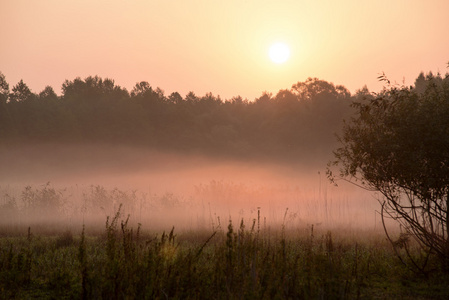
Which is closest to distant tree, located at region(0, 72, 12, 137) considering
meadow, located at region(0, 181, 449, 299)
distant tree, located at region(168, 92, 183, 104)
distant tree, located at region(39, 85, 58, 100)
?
distant tree, located at region(39, 85, 58, 100)

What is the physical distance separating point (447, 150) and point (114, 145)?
6343cm

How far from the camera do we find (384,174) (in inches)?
428

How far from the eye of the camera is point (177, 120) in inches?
2844

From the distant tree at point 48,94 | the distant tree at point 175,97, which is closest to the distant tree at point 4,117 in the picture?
the distant tree at point 48,94

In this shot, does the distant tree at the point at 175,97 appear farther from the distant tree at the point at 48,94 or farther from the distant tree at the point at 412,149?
the distant tree at the point at 412,149

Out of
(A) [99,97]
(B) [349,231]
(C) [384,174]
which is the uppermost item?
(A) [99,97]

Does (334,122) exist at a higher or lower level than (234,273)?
higher

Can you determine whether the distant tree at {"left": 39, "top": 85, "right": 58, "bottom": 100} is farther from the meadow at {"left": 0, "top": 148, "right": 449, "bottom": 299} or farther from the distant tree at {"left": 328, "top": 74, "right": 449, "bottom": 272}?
the distant tree at {"left": 328, "top": 74, "right": 449, "bottom": 272}

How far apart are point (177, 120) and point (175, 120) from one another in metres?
0.36

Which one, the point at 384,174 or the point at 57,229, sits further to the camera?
the point at 57,229

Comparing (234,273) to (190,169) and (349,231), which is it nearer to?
(349,231)

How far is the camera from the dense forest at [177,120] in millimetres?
62906

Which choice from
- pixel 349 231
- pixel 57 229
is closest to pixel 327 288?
pixel 349 231

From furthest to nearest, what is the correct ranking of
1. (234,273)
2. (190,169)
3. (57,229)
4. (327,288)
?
1. (190,169)
2. (57,229)
3. (327,288)
4. (234,273)
